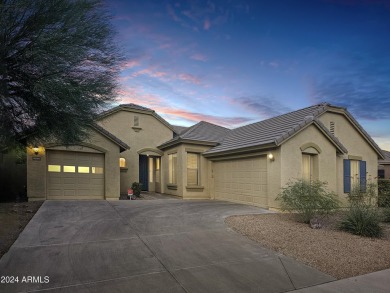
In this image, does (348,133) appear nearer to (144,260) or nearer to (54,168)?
(144,260)

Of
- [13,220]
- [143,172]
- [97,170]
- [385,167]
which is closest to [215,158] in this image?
[143,172]

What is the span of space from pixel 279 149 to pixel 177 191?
7.55 m

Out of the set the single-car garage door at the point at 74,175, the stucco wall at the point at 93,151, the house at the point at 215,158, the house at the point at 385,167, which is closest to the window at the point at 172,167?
the house at the point at 215,158

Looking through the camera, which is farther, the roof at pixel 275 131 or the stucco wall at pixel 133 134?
the stucco wall at pixel 133 134

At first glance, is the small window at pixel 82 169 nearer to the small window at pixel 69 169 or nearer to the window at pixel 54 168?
the small window at pixel 69 169

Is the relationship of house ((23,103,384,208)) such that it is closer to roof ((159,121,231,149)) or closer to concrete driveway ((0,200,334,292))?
roof ((159,121,231,149))

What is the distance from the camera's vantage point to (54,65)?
21.9 ft

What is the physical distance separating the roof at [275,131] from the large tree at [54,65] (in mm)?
7714

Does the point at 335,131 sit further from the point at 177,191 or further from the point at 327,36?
the point at 177,191

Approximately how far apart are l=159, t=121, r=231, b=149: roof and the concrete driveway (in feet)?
28.8

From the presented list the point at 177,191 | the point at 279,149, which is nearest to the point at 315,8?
the point at 279,149

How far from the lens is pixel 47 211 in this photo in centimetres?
1048

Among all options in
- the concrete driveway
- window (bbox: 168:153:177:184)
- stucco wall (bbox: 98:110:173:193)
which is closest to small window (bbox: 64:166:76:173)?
stucco wall (bbox: 98:110:173:193)

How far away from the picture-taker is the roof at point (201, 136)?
56.3 ft
